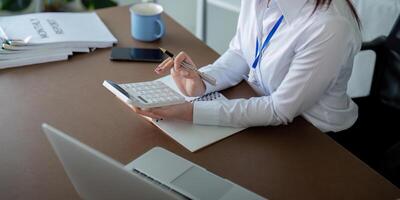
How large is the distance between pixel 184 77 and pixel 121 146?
0.94 ft

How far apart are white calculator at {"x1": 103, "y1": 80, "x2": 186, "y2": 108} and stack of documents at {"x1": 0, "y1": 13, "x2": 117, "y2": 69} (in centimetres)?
26

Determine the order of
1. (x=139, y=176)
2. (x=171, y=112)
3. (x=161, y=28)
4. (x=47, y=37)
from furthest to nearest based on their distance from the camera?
(x=161, y=28) < (x=47, y=37) < (x=171, y=112) < (x=139, y=176)

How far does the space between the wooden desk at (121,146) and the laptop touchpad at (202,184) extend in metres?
0.03

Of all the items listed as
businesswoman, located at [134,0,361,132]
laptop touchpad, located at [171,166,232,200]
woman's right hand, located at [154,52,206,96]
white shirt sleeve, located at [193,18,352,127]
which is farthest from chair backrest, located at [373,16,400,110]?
laptop touchpad, located at [171,166,232,200]

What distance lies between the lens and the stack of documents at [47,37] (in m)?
1.24

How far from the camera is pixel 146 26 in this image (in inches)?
54.9

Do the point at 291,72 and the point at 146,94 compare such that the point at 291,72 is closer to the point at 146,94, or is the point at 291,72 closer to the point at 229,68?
the point at 229,68

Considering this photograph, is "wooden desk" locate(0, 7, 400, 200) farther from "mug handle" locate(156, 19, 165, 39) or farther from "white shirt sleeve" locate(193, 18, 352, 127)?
"mug handle" locate(156, 19, 165, 39)

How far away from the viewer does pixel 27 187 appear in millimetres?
840

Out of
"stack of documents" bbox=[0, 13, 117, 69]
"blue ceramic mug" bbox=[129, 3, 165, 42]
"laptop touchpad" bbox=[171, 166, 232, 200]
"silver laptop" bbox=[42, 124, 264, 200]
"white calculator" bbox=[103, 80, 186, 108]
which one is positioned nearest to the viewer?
"silver laptop" bbox=[42, 124, 264, 200]

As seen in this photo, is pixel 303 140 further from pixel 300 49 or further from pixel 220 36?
pixel 220 36

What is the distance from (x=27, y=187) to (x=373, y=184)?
66 centimetres

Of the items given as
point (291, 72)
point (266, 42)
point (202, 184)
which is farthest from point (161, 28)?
point (202, 184)

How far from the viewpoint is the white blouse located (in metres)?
1.03
